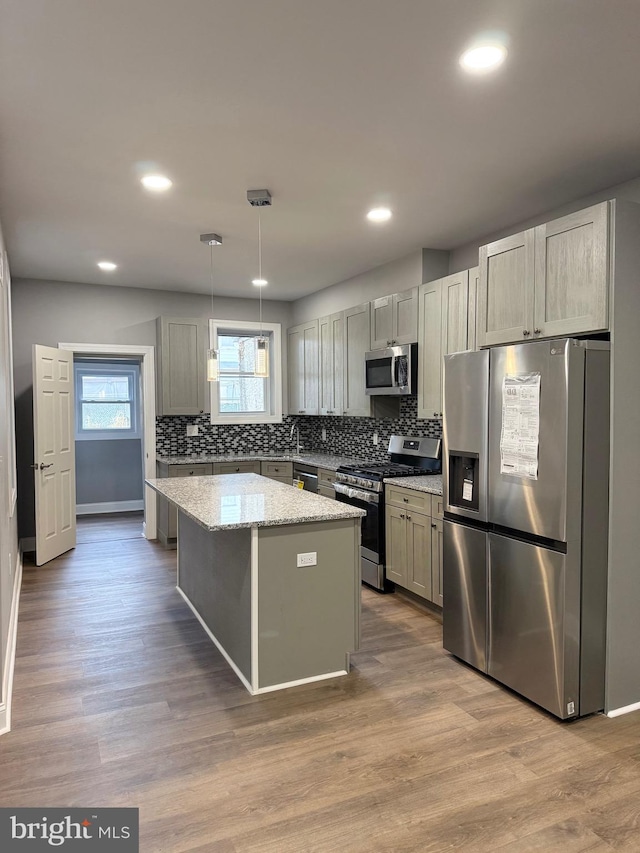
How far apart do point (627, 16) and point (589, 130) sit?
0.81m

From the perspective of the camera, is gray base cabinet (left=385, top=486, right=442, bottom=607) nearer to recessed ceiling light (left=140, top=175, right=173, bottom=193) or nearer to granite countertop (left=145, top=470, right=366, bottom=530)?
granite countertop (left=145, top=470, right=366, bottom=530)

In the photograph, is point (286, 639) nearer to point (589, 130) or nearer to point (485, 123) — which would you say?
point (485, 123)

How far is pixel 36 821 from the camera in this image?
2.00 m

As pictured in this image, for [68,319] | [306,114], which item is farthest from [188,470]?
[306,114]

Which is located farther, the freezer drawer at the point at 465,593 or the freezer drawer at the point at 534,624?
the freezer drawer at the point at 465,593

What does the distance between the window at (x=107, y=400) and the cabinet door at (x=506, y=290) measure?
5.75 m

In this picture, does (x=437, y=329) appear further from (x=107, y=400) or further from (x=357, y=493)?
(x=107, y=400)

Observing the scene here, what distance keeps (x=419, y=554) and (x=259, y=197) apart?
2.57 m

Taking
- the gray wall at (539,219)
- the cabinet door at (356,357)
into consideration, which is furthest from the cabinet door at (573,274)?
the cabinet door at (356,357)

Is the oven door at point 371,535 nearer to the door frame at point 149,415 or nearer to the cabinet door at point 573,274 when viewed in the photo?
A: the cabinet door at point 573,274

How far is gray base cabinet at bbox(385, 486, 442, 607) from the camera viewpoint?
3.82 meters

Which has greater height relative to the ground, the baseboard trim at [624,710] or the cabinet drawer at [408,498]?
the cabinet drawer at [408,498]

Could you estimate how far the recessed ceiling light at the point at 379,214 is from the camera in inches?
146

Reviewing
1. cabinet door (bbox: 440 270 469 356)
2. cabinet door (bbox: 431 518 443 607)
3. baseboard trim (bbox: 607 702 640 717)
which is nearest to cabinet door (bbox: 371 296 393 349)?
A: cabinet door (bbox: 440 270 469 356)
